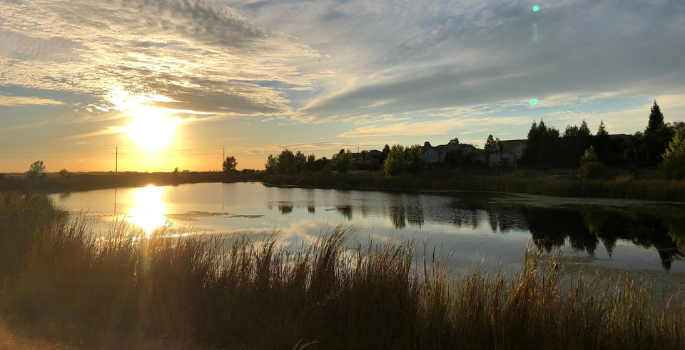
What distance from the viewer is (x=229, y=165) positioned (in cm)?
10819

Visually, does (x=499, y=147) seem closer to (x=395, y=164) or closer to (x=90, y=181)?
(x=395, y=164)

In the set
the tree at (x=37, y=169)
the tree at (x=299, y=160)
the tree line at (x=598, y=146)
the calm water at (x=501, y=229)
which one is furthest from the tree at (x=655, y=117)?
the tree at (x=37, y=169)

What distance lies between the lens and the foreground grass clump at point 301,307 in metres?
4.98

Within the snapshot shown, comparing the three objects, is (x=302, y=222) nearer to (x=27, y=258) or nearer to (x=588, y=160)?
(x=27, y=258)

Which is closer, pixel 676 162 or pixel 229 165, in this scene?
pixel 676 162

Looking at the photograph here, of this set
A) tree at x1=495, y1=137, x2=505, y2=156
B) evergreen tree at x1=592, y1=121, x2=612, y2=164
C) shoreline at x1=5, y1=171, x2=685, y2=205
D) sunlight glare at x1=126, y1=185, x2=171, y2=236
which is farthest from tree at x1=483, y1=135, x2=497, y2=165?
sunlight glare at x1=126, y1=185, x2=171, y2=236

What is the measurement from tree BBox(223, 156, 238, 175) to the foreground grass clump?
336 ft

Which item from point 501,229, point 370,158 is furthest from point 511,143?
point 501,229

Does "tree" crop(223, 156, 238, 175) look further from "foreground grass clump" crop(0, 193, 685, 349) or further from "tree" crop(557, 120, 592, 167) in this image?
→ "foreground grass clump" crop(0, 193, 685, 349)

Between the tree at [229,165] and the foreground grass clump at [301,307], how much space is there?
10229 centimetres

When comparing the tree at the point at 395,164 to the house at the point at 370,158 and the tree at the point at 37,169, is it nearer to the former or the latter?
the house at the point at 370,158

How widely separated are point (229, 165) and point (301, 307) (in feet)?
350

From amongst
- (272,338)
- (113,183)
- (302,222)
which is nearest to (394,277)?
(272,338)

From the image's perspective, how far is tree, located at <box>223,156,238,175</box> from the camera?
107 m
